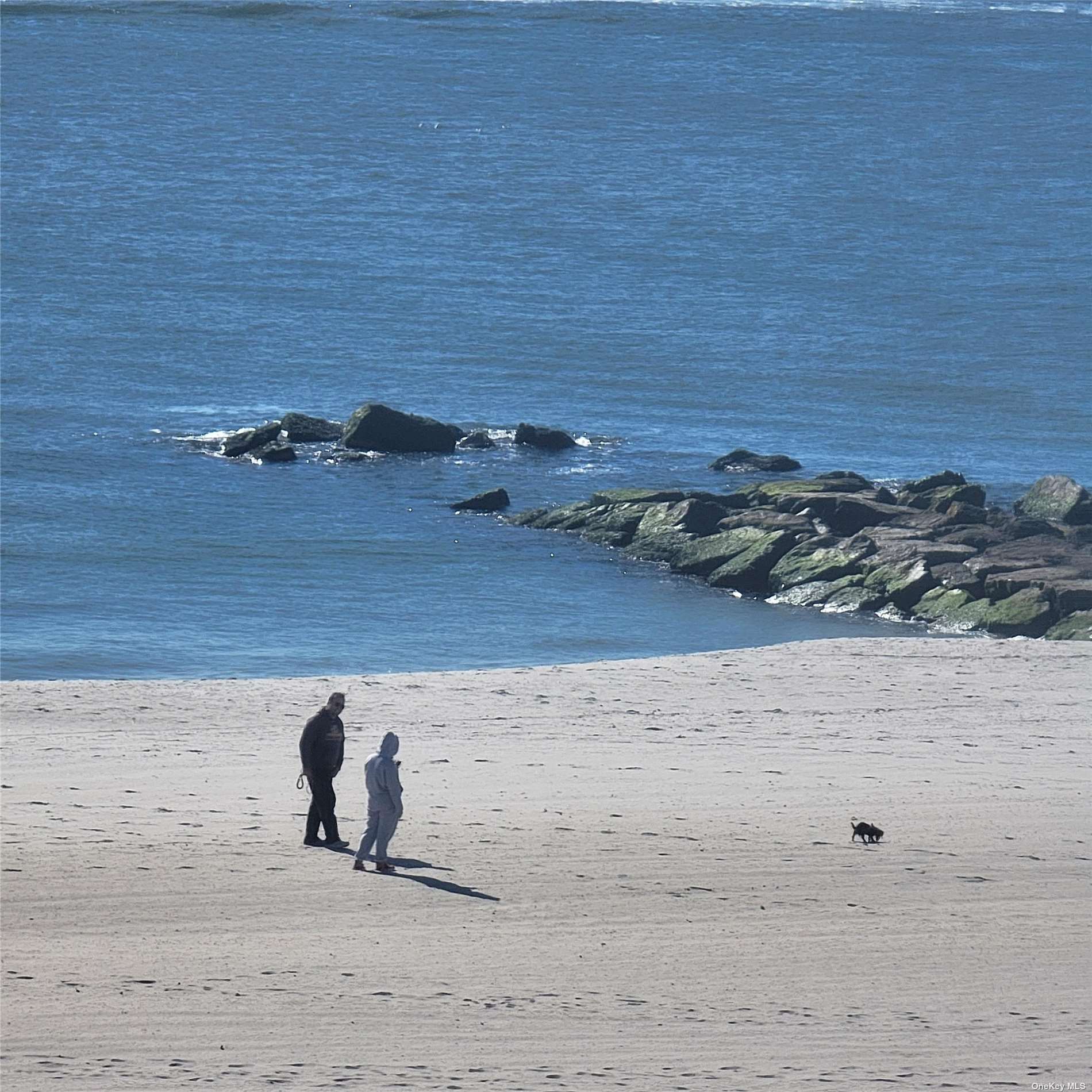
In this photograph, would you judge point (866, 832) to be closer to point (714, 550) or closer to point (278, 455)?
point (714, 550)

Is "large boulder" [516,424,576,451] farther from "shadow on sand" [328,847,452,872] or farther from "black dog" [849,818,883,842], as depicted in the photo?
"shadow on sand" [328,847,452,872]

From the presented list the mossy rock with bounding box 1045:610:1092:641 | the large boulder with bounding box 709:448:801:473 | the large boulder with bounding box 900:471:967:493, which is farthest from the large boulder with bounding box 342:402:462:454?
the mossy rock with bounding box 1045:610:1092:641

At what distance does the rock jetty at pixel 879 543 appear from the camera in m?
27.0

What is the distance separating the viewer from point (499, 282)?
62.2 metres

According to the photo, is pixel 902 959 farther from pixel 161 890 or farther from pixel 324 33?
pixel 324 33

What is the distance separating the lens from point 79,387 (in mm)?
51125

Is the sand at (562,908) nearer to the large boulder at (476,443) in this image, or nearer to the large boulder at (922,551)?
the large boulder at (922,551)

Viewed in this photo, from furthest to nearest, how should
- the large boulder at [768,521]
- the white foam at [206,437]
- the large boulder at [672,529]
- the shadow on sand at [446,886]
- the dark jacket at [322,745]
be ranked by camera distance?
the white foam at [206,437], the large boulder at [672,529], the large boulder at [768,521], the dark jacket at [322,745], the shadow on sand at [446,886]

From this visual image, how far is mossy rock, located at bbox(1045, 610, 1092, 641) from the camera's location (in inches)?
966

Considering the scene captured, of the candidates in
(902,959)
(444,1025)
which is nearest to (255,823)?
(444,1025)

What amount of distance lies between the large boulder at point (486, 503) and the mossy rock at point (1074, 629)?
47.7ft

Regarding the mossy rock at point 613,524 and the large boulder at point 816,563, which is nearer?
the large boulder at point 816,563

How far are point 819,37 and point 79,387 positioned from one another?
40.2 m

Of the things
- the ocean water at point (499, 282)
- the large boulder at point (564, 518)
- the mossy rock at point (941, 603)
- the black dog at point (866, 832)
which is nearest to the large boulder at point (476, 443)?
the ocean water at point (499, 282)
